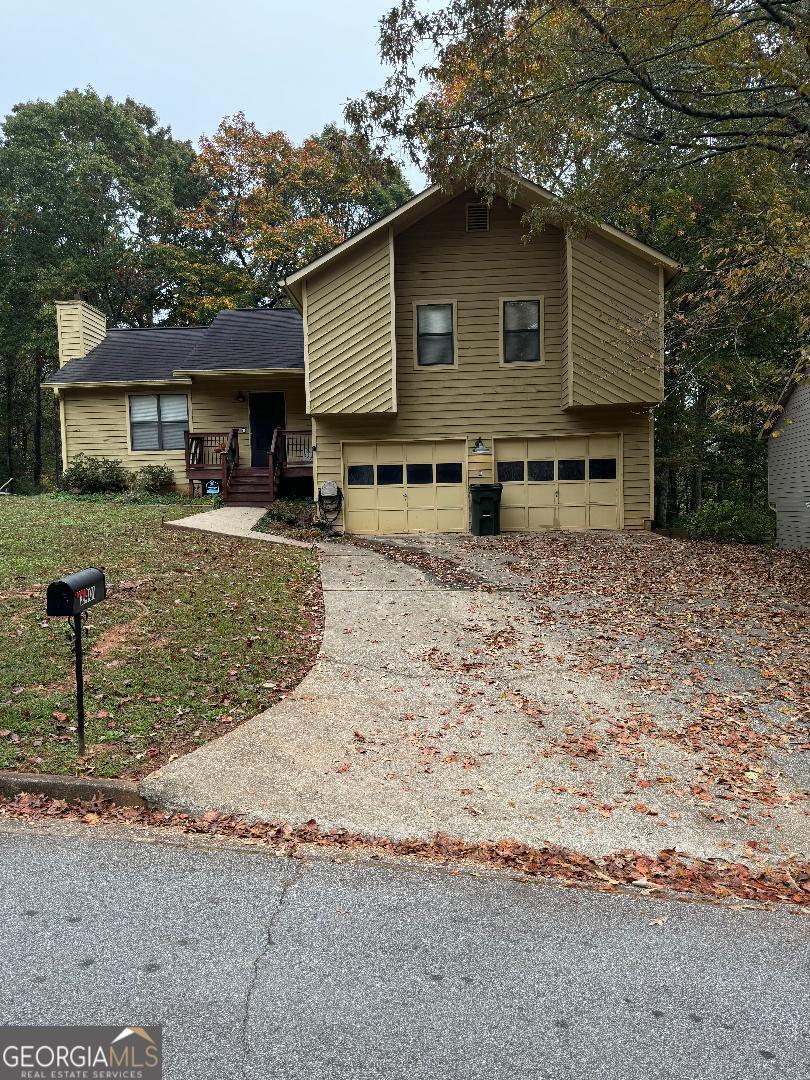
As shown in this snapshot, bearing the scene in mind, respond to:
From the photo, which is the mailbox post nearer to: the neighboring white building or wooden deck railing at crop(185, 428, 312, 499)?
wooden deck railing at crop(185, 428, 312, 499)

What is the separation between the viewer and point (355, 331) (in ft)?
49.9

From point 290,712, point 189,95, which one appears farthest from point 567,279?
point 189,95

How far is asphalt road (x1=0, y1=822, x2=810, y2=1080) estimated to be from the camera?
2393mm

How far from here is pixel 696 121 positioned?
32.0ft

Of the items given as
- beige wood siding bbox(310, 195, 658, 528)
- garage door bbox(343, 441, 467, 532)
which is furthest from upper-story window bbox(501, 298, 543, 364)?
garage door bbox(343, 441, 467, 532)

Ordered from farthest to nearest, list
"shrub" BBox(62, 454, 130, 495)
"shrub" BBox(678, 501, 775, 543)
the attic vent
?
"shrub" BBox(678, 501, 775, 543) → "shrub" BBox(62, 454, 130, 495) → the attic vent

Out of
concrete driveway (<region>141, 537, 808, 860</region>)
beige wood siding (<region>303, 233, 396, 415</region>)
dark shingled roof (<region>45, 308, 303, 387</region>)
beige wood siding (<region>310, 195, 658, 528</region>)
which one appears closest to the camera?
concrete driveway (<region>141, 537, 808, 860</region>)

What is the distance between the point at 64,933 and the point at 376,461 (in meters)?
13.6

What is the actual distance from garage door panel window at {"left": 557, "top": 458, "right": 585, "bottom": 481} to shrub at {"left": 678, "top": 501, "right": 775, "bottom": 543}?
6.05 meters

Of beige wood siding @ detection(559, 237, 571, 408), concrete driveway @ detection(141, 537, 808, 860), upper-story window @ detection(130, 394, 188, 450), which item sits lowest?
concrete driveway @ detection(141, 537, 808, 860)

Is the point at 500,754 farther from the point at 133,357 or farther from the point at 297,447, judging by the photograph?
the point at 133,357

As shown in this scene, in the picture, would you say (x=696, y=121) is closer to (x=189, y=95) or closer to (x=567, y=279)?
(x=567, y=279)

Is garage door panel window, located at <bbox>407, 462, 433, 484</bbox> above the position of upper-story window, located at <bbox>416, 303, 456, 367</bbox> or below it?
below

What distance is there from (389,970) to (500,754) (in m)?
2.59
